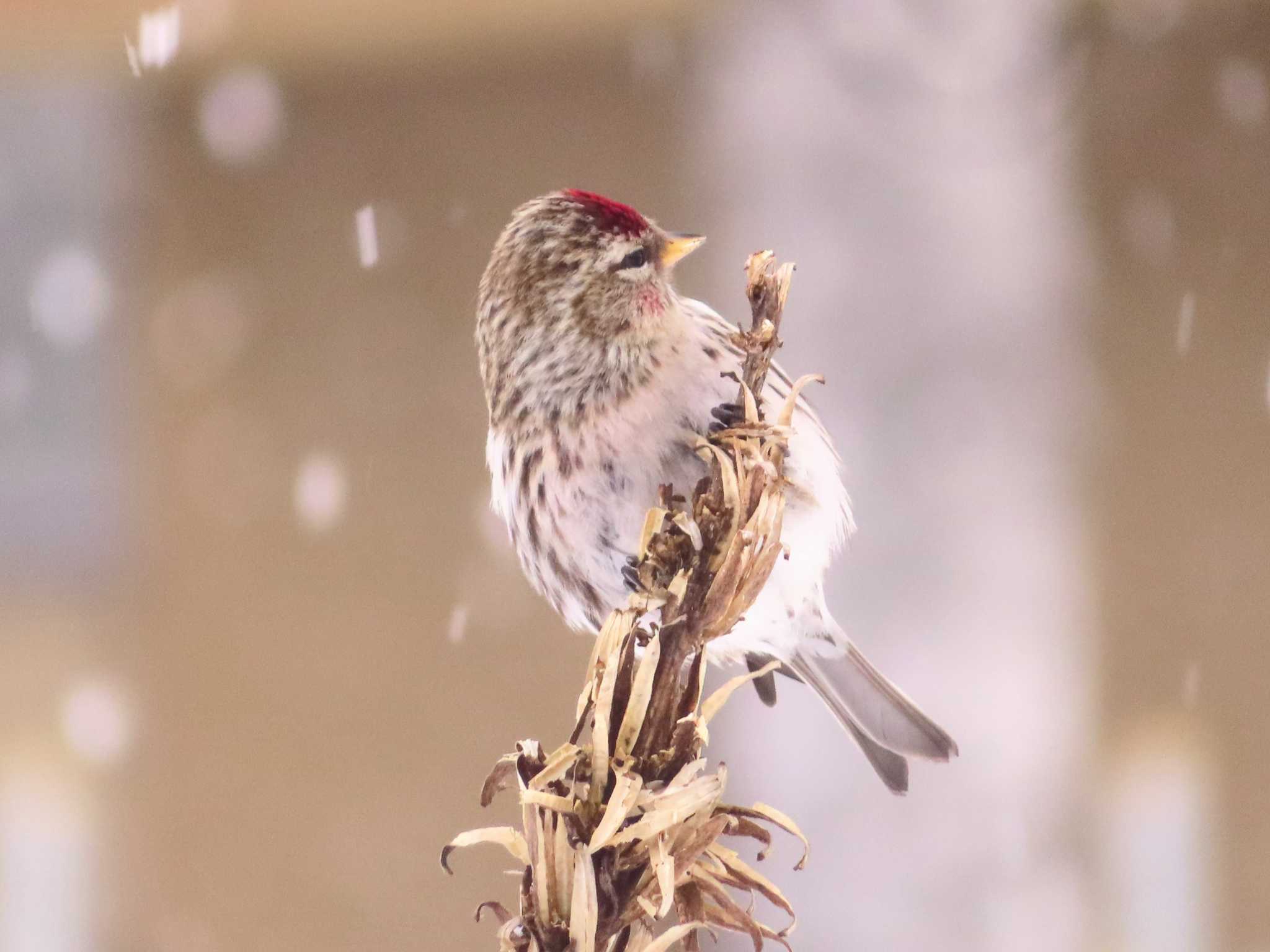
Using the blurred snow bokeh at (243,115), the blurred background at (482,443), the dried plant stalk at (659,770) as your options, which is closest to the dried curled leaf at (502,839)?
the dried plant stalk at (659,770)

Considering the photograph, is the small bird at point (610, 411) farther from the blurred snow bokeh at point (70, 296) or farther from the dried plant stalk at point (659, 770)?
the blurred snow bokeh at point (70, 296)

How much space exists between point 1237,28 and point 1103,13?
0.14 meters

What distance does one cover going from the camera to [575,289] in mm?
455

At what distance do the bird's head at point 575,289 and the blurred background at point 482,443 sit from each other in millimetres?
635

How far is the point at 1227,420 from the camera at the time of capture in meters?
1.17

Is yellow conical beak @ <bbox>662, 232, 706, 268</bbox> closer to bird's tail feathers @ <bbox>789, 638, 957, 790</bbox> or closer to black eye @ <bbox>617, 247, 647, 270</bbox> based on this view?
black eye @ <bbox>617, 247, 647, 270</bbox>

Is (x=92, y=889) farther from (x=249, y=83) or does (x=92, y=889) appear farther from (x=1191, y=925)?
(x=1191, y=925)

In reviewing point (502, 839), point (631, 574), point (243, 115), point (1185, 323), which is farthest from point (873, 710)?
point (243, 115)

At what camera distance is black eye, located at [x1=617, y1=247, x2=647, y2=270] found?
0.45 meters

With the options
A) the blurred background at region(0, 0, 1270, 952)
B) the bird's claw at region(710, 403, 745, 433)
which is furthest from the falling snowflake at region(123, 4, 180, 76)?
the bird's claw at region(710, 403, 745, 433)

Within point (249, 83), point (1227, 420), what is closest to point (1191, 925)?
point (1227, 420)

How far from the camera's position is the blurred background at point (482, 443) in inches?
46.1

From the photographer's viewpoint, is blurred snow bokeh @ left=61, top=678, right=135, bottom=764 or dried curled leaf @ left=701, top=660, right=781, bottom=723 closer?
dried curled leaf @ left=701, top=660, right=781, bottom=723

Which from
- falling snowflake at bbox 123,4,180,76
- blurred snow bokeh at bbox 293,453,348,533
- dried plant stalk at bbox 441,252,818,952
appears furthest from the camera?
blurred snow bokeh at bbox 293,453,348,533
